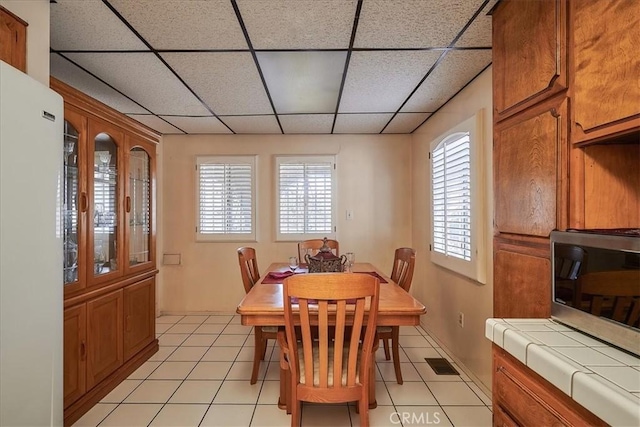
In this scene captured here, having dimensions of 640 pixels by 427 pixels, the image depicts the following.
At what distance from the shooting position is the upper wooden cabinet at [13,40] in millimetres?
1312

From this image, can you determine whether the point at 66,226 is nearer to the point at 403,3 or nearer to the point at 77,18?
the point at 77,18

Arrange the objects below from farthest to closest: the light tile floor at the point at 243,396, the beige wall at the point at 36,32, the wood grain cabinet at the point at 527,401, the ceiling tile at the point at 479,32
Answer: the light tile floor at the point at 243,396 → the ceiling tile at the point at 479,32 → the beige wall at the point at 36,32 → the wood grain cabinet at the point at 527,401

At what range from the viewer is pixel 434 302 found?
3291 mm

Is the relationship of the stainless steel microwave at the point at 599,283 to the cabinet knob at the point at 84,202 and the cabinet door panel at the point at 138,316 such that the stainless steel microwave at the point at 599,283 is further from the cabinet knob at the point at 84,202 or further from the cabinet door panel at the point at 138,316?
the cabinet door panel at the point at 138,316

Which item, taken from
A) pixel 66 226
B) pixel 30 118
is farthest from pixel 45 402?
pixel 66 226

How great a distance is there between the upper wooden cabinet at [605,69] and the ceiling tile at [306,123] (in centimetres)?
234

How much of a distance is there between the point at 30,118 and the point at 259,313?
1.31m

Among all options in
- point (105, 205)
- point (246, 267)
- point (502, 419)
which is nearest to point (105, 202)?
point (105, 205)

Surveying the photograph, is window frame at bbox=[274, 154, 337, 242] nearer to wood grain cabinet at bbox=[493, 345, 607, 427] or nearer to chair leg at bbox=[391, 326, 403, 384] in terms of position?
chair leg at bbox=[391, 326, 403, 384]

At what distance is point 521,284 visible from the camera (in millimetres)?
1439

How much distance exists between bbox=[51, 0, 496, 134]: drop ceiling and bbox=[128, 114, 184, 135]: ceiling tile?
0.13 m

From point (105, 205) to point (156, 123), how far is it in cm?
159

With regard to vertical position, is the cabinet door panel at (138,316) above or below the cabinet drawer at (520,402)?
below

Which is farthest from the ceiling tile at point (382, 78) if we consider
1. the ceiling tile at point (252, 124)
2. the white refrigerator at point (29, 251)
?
the white refrigerator at point (29, 251)
